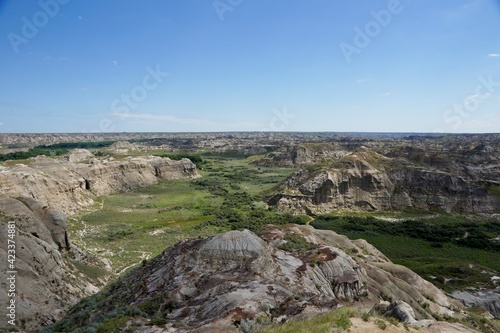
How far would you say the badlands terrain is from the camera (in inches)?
644

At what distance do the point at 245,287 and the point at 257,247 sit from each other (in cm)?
468

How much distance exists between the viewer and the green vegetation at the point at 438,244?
37312 millimetres

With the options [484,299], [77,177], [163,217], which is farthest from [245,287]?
[77,177]

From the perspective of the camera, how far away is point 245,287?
17.5 meters

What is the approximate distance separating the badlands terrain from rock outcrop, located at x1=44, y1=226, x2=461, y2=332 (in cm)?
10

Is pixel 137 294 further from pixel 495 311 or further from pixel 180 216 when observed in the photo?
pixel 180 216

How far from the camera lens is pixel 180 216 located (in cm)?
6544

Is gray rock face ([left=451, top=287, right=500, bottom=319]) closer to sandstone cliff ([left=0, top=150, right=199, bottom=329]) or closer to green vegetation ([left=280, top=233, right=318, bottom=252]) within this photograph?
green vegetation ([left=280, top=233, right=318, bottom=252])

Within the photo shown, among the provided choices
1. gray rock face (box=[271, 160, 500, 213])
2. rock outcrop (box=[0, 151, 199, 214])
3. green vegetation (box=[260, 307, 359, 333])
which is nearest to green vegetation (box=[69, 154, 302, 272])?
rock outcrop (box=[0, 151, 199, 214])

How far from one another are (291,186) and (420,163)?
33.2m

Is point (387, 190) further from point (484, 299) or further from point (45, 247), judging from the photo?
point (45, 247)

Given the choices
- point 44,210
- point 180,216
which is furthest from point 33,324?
point 180,216

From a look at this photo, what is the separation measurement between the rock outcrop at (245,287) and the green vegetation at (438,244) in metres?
11.3

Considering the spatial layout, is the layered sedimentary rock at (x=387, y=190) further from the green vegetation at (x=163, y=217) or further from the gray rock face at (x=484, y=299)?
the gray rock face at (x=484, y=299)
